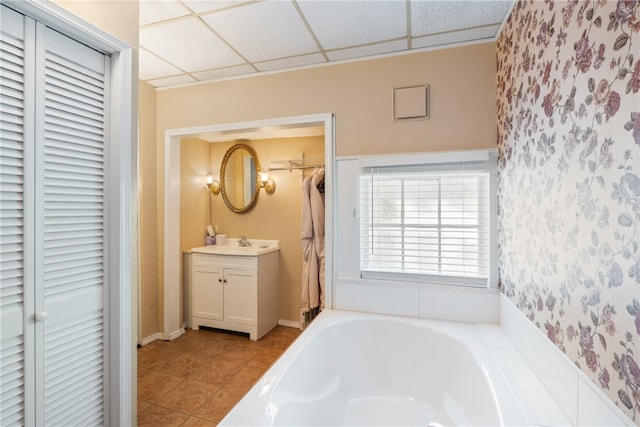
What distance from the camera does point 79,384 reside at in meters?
1.34

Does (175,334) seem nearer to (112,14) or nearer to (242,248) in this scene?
(242,248)

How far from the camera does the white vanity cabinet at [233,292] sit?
2.90 metres

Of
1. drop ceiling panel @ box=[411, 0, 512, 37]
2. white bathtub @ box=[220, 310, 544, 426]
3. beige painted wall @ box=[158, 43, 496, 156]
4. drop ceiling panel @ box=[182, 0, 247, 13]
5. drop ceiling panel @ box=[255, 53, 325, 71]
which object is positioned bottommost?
white bathtub @ box=[220, 310, 544, 426]

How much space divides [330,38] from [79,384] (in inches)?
89.2

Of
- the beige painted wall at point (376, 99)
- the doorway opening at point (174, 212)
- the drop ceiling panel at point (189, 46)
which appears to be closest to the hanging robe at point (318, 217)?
the doorway opening at point (174, 212)

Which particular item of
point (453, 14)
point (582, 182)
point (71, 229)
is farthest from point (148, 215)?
point (582, 182)

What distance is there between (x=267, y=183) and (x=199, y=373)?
6.36 ft

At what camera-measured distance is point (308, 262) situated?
279 cm

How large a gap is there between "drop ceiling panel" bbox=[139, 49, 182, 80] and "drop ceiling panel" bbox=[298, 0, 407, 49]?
3.97 ft

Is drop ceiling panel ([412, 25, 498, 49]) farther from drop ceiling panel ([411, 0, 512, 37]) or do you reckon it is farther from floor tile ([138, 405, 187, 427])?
floor tile ([138, 405, 187, 427])

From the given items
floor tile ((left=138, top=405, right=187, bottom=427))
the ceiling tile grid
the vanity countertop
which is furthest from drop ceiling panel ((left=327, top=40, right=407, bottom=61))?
floor tile ((left=138, top=405, right=187, bottom=427))

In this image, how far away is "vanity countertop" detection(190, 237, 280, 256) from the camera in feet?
9.65

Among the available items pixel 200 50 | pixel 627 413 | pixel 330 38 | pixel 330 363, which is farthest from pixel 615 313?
pixel 200 50

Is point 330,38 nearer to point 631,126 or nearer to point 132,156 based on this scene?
point 132,156
